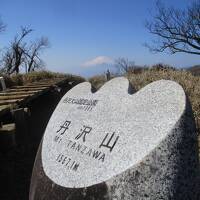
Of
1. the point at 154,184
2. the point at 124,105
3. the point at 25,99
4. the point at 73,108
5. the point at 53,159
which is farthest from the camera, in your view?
the point at 25,99

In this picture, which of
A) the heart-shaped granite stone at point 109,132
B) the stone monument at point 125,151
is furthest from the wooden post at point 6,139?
the stone monument at point 125,151

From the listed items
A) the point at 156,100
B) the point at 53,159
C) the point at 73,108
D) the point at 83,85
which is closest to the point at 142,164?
the point at 156,100

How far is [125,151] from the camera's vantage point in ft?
10.3

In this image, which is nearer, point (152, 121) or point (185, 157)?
point (185, 157)

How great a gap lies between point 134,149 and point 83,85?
202 centimetres

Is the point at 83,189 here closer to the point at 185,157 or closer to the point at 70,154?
the point at 70,154

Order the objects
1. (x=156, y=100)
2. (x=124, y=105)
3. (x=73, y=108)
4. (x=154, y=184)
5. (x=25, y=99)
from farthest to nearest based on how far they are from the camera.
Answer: (x=25, y=99), (x=73, y=108), (x=124, y=105), (x=156, y=100), (x=154, y=184)

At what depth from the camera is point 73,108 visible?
14.7ft

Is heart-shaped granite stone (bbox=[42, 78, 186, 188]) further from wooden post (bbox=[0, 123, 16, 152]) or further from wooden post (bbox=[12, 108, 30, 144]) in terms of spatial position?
wooden post (bbox=[12, 108, 30, 144])

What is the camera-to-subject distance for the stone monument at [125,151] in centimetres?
292

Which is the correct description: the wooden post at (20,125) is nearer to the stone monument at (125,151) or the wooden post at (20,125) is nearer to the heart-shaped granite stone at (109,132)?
the heart-shaped granite stone at (109,132)

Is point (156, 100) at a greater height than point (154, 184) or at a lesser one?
greater

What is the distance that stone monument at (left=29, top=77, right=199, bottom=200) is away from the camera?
2918 millimetres

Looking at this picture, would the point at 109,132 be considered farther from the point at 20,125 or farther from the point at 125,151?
the point at 20,125
